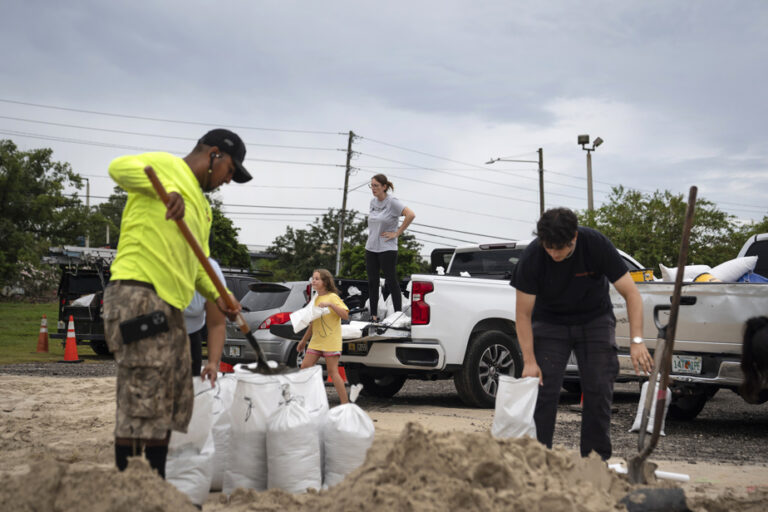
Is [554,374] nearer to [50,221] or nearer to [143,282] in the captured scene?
[143,282]

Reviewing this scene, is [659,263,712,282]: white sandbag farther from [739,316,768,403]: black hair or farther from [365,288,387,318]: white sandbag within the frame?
[365,288,387,318]: white sandbag

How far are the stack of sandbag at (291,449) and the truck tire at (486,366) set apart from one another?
14.6 ft

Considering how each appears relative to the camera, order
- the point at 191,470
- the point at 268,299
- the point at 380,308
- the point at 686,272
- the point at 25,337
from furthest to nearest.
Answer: the point at 25,337 → the point at 268,299 → the point at 380,308 → the point at 686,272 → the point at 191,470

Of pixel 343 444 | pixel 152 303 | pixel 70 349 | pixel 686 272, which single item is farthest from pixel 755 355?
pixel 70 349

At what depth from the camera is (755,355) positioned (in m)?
5.41

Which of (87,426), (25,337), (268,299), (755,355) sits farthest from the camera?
(25,337)

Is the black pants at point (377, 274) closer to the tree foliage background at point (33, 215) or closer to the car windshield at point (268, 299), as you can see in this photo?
the car windshield at point (268, 299)

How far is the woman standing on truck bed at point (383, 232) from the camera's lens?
942cm

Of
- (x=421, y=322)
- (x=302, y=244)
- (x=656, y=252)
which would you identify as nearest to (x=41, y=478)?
(x=421, y=322)

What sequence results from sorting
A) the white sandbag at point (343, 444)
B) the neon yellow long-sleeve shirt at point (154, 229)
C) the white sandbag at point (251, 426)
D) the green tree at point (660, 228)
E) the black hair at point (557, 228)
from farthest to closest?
the green tree at point (660, 228)
the white sandbag at point (343, 444)
the white sandbag at point (251, 426)
the black hair at point (557, 228)
the neon yellow long-sleeve shirt at point (154, 229)

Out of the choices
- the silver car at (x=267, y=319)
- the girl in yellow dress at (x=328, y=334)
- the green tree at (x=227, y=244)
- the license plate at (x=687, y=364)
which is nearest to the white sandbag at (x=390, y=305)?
the silver car at (x=267, y=319)

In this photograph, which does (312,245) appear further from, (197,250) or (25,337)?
(197,250)

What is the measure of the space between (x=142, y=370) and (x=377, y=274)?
6164 millimetres

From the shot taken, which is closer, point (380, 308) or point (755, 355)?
point (755, 355)
